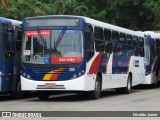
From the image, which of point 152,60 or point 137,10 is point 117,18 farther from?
point 152,60

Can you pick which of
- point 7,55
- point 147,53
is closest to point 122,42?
point 7,55

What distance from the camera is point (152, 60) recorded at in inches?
1179

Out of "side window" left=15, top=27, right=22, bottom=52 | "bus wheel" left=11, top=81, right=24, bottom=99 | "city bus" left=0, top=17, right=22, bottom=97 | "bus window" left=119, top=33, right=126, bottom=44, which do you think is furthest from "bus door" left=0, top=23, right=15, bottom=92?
"bus window" left=119, top=33, right=126, bottom=44

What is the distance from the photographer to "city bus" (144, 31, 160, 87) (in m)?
29.2

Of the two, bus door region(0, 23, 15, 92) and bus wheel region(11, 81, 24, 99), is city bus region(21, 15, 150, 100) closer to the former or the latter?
bus door region(0, 23, 15, 92)

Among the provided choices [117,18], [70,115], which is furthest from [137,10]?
[70,115]

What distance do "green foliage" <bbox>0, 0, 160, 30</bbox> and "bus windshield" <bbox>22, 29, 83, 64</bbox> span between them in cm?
1516

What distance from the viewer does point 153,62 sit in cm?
3006

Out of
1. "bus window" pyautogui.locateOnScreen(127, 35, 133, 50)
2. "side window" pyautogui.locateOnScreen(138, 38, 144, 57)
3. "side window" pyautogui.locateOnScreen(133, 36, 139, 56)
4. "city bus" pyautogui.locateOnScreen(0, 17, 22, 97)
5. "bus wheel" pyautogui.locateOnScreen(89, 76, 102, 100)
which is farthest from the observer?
"side window" pyautogui.locateOnScreen(138, 38, 144, 57)

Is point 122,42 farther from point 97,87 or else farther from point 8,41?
point 8,41

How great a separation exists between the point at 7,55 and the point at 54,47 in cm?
210

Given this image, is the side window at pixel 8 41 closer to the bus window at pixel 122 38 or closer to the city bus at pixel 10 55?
the city bus at pixel 10 55

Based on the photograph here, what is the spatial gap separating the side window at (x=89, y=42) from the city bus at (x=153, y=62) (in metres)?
10.8

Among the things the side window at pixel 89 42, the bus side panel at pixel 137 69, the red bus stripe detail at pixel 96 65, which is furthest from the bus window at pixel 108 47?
the bus side panel at pixel 137 69
